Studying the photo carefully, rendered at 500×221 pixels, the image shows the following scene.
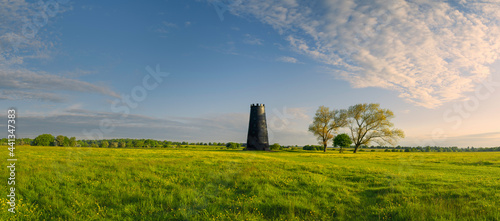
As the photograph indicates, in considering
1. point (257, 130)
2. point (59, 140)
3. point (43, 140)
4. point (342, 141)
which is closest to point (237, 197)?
point (257, 130)

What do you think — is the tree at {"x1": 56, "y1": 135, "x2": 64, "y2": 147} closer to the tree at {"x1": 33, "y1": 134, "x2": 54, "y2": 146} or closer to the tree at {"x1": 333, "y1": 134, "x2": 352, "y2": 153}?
the tree at {"x1": 33, "y1": 134, "x2": 54, "y2": 146}

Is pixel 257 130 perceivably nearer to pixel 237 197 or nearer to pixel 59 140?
pixel 237 197

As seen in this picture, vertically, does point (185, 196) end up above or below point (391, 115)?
below

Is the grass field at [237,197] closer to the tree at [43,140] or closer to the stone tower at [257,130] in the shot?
the stone tower at [257,130]

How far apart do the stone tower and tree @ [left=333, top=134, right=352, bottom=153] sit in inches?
908

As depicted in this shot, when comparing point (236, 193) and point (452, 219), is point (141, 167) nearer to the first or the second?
point (236, 193)

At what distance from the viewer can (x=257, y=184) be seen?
42.9ft

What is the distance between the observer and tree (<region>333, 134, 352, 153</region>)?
2621 inches


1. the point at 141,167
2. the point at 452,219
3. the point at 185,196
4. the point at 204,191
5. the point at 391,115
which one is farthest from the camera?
the point at 391,115

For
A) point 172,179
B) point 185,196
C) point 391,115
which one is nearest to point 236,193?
point 185,196

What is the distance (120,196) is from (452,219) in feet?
44.6

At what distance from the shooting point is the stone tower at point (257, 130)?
5597 cm

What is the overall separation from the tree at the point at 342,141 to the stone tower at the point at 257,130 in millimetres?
23051

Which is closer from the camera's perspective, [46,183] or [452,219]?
[452,219]
